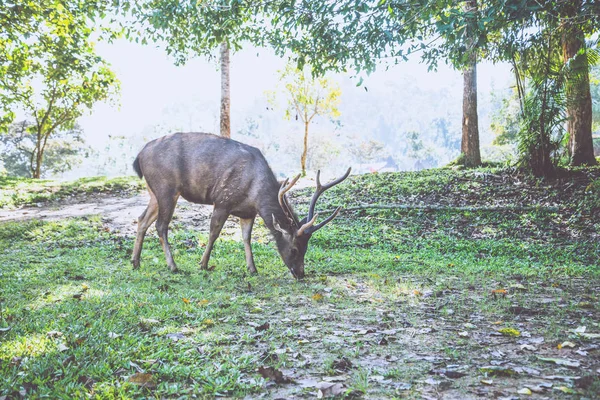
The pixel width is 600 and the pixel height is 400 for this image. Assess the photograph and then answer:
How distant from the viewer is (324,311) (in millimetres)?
4762

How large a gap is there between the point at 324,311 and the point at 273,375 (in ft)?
5.90

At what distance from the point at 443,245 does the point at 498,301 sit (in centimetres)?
444

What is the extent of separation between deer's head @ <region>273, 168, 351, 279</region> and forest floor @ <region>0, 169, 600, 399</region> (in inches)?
12.8

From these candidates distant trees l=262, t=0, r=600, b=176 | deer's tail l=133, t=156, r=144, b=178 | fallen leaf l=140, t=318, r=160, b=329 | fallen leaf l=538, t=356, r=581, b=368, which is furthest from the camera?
deer's tail l=133, t=156, r=144, b=178

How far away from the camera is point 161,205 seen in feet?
23.4

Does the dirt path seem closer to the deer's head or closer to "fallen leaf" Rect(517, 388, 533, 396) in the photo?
the deer's head

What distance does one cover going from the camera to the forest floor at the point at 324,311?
2.93 m

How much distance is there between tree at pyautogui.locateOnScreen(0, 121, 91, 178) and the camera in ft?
111

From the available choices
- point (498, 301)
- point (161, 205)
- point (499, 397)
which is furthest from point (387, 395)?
point (161, 205)

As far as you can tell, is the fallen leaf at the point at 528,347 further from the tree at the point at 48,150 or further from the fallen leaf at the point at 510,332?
the tree at the point at 48,150

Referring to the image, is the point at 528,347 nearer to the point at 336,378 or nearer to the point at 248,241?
the point at 336,378

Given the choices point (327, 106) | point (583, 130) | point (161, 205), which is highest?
point (327, 106)

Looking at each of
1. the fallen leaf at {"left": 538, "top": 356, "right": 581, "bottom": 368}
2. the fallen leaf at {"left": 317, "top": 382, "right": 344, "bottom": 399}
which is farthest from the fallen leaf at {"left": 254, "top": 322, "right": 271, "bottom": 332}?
the fallen leaf at {"left": 538, "top": 356, "right": 581, "bottom": 368}

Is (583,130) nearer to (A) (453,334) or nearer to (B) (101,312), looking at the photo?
(A) (453,334)
